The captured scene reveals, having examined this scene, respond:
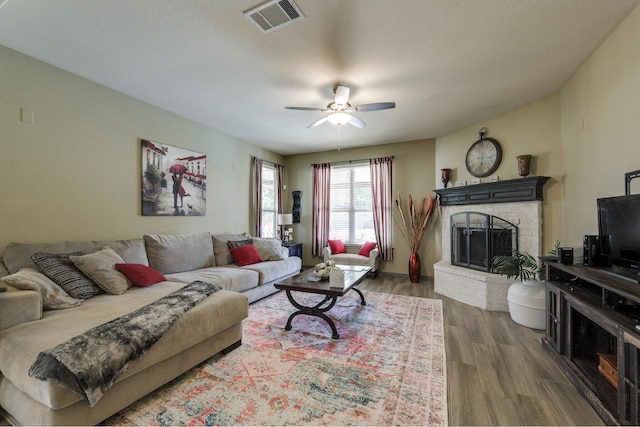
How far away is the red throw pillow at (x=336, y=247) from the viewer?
5.57 m

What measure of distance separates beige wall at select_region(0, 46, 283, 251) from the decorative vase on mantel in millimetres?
3986

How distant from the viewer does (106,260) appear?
253 cm

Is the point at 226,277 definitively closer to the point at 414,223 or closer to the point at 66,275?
the point at 66,275

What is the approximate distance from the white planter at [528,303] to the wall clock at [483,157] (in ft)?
5.66

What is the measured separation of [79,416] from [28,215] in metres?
2.13

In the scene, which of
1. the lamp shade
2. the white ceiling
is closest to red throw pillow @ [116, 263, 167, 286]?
the white ceiling

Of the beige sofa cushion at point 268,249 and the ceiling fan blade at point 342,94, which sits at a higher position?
the ceiling fan blade at point 342,94

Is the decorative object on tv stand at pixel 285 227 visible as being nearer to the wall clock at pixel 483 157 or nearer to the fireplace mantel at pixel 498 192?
the fireplace mantel at pixel 498 192

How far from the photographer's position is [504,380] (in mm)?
1970

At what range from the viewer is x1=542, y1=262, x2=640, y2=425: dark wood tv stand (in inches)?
55.6

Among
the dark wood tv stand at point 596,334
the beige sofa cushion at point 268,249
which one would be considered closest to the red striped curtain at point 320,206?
the beige sofa cushion at point 268,249

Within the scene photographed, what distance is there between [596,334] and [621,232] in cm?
85

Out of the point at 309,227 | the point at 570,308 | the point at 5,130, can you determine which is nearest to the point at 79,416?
the point at 5,130

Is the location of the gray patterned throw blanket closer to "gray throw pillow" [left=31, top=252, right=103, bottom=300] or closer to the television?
"gray throw pillow" [left=31, top=252, right=103, bottom=300]
